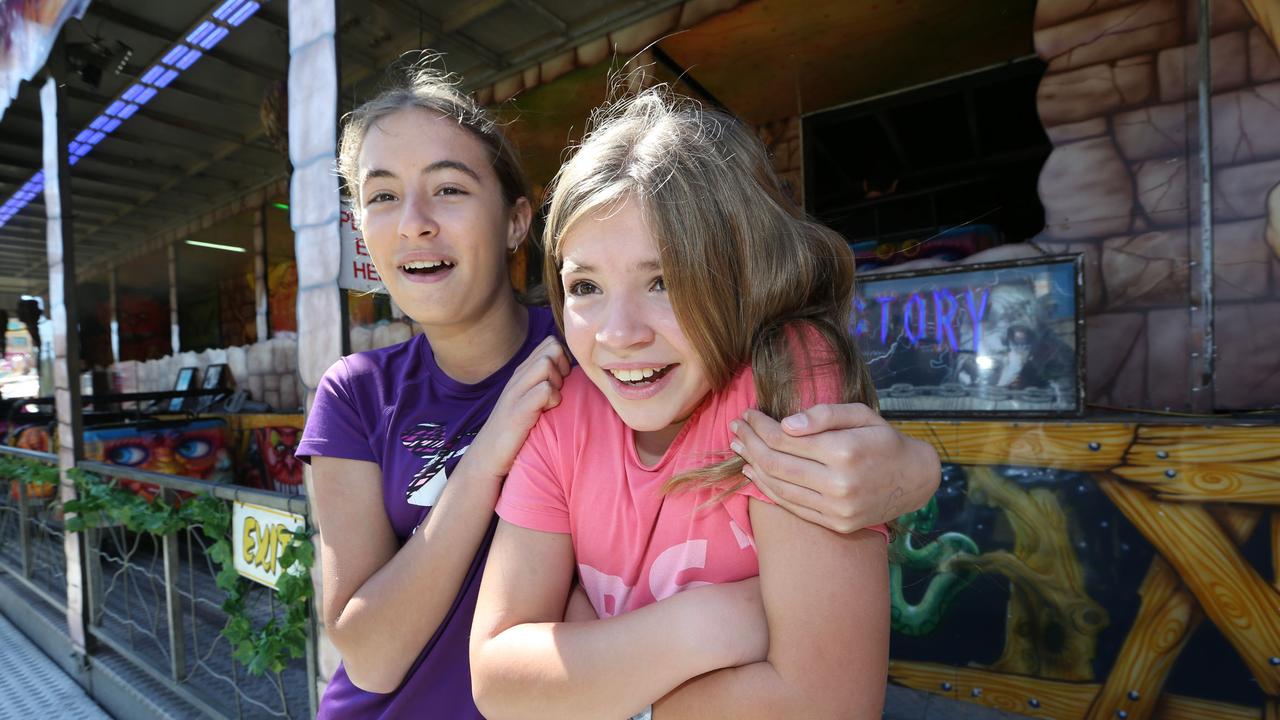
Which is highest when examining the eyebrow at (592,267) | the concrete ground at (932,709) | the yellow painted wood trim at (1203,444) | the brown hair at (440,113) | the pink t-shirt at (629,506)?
the brown hair at (440,113)

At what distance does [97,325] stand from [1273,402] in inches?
663

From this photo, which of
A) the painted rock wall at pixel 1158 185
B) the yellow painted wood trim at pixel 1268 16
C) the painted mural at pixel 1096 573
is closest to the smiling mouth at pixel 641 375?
the painted mural at pixel 1096 573

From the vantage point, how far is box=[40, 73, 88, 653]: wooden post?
132 inches

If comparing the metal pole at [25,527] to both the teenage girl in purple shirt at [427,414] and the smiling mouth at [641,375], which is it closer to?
the teenage girl in purple shirt at [427,414]

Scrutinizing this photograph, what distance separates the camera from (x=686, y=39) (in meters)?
4.00

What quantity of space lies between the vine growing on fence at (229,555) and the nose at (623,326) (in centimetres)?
147

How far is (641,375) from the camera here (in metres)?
0.84

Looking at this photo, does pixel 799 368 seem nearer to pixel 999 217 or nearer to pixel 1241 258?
pixel 1241 258

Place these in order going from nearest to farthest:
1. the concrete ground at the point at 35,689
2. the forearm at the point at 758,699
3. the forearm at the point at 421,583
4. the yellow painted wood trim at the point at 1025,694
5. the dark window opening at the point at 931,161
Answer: the forearm at the point at 758,699 → the forearm at the point at 421,583 → the yellow painted wood trim at the point at 1025,694 → the concrete ground at the point at 35,689 → the dark window opening at the point at 931,161

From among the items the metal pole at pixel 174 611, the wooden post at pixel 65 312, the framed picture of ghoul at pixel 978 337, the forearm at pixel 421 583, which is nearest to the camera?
the forearm at pixel 421 583

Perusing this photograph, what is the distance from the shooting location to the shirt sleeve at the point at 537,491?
0.87 metres

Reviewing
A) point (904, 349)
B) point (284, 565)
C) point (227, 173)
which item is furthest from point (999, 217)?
point (227, 173)

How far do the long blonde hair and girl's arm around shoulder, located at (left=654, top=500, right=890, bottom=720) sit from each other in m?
0.13

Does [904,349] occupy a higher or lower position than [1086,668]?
higher
